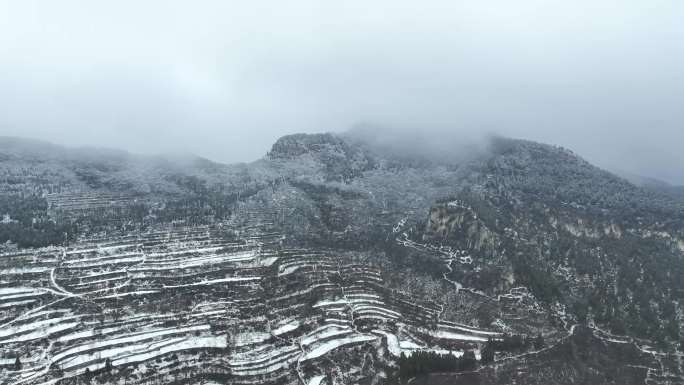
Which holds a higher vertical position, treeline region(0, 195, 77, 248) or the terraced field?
treeline region(0, 195, 77, 248)

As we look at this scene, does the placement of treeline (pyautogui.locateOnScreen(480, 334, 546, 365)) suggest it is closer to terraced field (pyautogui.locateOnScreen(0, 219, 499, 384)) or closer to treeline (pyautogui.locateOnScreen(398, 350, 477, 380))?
terraced field (pyautogui.locateOnScreen(0, 219, 499, 384))

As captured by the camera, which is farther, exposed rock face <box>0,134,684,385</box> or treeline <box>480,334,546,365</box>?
treeline <box>480,334,546,365</box>

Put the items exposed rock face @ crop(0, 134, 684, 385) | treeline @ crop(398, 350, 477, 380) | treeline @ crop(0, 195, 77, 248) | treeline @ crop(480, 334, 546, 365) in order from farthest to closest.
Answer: treeline @ crop(0, 195, 77, 248) < treeline @ crop(480, 334, 546, 365) < exposed rock face @ crop(0, 134, 684, 385) < treeline @ crop(398, 350, 477, 380)

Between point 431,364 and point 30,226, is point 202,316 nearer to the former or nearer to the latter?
point 431,364

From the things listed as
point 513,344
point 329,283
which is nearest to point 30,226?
point 329,283

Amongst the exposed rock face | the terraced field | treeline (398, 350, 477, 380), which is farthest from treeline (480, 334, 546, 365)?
treeline (398, 350, 477, 380)

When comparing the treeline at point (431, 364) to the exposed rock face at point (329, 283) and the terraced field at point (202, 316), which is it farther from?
the terraced field at point (202, 316)

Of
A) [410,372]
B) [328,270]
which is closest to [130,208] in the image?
[328,270]

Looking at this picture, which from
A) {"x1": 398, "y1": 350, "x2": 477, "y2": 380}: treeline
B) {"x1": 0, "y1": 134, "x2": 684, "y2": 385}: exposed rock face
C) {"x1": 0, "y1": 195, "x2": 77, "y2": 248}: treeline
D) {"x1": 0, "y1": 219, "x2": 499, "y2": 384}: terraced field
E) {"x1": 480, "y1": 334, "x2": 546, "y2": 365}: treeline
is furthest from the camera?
{"x1": 0, "y1": 195, "x2": 77, "y2": 248}: treeline

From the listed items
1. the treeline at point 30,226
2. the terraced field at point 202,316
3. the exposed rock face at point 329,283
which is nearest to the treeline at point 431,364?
the exposed rock face at point 329,283

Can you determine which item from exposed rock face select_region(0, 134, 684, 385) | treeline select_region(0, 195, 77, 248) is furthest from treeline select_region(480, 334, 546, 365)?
treeline select_region(0, 195, 77, 248)

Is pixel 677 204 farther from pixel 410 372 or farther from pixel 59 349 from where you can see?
pixel 59 349
